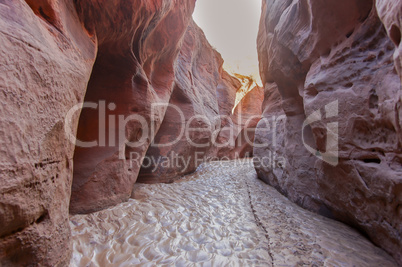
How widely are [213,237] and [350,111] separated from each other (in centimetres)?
264

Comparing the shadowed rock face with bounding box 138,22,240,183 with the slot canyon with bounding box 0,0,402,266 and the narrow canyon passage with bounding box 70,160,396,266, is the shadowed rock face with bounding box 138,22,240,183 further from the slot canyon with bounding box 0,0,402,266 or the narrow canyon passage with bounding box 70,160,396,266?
the narrow canyon passage with bounding box 70,160,396,266

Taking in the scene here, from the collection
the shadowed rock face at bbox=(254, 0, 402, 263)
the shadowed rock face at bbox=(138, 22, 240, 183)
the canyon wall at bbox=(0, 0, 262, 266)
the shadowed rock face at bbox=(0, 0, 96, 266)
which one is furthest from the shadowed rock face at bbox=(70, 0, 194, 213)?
the shadowed rock face at bbox=(254, 0, 402, 263)

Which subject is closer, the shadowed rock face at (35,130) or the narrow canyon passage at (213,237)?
the shadowed rock face at (35,130)

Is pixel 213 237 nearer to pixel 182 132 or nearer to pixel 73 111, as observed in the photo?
pixel 73 111

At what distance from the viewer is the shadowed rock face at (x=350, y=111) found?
7.00 feet

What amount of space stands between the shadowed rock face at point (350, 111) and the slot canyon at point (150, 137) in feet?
0.06

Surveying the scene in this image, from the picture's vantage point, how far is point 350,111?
260 cm

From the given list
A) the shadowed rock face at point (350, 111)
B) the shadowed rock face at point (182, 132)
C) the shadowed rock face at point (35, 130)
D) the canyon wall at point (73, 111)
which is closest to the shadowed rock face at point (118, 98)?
the canyon wall at point (73, 111)

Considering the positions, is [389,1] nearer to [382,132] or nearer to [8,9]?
[382,132]

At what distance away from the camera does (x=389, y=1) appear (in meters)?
1.64

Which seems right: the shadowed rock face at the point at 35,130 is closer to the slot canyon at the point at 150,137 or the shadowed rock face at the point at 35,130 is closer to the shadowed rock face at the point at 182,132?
the slot canyon at the point at 150,137

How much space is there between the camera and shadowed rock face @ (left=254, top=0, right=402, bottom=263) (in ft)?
7.00

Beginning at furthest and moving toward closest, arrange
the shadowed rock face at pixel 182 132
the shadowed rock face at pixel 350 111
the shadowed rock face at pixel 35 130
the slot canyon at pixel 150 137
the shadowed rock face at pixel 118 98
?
the shadowed rock face at pixel 182 132
the shadowed rock face at pixel 118 98
the shadowed rock face at pixel 350 111
the slot canyon at pixel 150 137
the shadowed rock face at pixel 35 130

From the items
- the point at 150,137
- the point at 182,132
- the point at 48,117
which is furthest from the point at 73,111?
the point at 182,132
